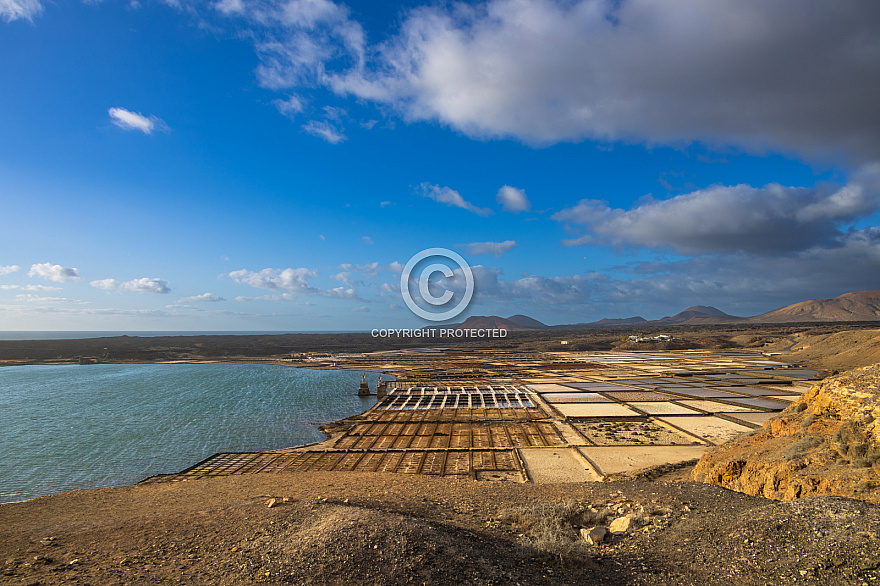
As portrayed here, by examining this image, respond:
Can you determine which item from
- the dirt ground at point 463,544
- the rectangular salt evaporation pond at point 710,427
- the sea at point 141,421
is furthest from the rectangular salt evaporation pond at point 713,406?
the sea at point 141,421

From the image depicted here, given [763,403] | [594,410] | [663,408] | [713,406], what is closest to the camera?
[594,410]

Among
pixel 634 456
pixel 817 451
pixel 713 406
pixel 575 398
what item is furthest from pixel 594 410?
pixel 817 451

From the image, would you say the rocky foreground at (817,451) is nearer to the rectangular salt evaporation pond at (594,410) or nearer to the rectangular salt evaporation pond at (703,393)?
the rectangular salt evaporation pond at (594,410)

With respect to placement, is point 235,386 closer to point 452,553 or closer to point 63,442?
point 63,442

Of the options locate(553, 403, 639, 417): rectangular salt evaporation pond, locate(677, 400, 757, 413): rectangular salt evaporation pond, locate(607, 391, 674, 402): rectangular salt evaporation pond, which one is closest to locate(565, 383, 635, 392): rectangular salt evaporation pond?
locate(607, 391, 674, 402): rectangular salt evaporation pond

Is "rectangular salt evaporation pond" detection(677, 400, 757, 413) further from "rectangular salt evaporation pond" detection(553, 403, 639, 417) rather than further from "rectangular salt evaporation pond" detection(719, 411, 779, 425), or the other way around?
"rectangular salt evaporation pond" detection(553, 403, 639, 417)

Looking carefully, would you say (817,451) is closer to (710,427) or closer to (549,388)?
(710,427)
